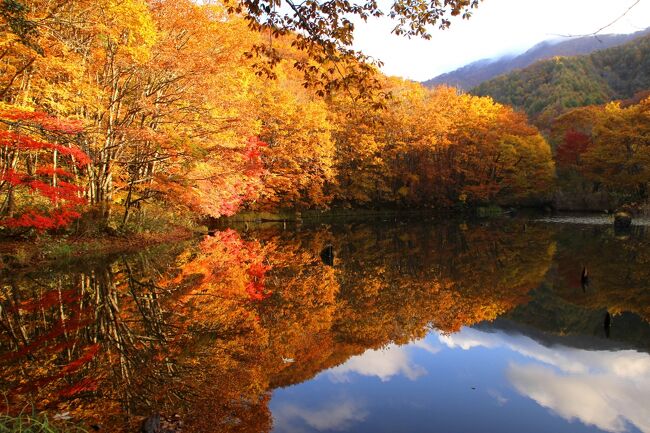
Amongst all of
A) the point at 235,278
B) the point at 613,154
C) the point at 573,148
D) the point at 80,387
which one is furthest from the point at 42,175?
the point at 573,148

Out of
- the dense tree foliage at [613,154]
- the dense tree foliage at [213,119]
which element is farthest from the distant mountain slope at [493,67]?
the dense tree foliage at [213,119]

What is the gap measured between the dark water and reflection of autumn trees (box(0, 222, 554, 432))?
0.03m

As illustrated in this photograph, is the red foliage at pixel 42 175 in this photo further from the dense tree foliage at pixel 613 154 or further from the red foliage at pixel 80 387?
the dense tree foliage at pixel 613 154

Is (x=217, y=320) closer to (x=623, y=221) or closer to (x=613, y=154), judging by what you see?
(x=623, y=221)

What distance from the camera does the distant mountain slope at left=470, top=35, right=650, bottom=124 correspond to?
57906 millimetres

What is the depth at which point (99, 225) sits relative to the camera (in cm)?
1520

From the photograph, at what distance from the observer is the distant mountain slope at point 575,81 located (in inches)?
2280

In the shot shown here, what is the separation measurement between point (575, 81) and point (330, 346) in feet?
233

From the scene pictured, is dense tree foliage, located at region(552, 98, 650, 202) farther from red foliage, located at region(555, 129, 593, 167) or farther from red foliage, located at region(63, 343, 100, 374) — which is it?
red foliage, located at region(63, 343, 100, 374)

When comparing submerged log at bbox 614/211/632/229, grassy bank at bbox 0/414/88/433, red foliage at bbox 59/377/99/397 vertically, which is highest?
grassy bank at bbox 0/414/88/433

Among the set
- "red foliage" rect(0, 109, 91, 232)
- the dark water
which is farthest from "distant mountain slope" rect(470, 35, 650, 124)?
"red foliage" rect(0, 109, 91, 232)

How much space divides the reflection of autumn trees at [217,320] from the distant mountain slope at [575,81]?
50.5 meters

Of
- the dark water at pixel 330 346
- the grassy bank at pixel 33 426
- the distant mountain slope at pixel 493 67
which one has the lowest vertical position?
the dark water at pixel 330 346

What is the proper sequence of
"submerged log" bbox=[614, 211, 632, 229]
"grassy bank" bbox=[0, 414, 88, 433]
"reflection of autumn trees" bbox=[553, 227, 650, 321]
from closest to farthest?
"grassy bank" bbox=[0, 414, 88, 433]
"reflection of autumn trees" bbox=[553, 227, 650, 321]
"submerged log" bbox=[614, 211, 632, 229]
